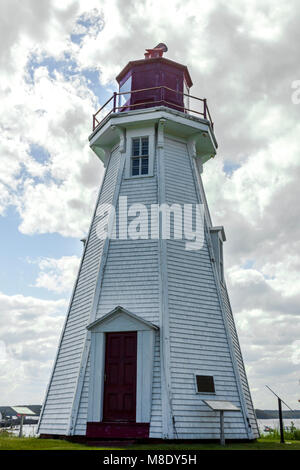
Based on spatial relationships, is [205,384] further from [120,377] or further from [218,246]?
[218,246]

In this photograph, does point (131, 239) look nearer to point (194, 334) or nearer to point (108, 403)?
point (194, 334)

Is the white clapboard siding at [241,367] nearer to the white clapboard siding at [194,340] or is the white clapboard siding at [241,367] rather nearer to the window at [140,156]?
the white clapboard siding at [194,340]

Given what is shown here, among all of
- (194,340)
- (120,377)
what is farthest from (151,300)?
(120,377)

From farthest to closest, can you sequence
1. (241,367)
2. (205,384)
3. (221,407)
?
(241,367), (205,384), (221,407)

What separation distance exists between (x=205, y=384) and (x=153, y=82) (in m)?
11.3

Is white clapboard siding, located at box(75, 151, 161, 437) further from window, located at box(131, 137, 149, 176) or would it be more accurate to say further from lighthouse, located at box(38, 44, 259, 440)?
window, located at box(131, 137, 149, 176)

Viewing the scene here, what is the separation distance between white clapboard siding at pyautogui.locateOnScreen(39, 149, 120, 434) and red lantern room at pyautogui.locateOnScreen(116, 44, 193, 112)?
8.83ft

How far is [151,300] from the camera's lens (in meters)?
14.2

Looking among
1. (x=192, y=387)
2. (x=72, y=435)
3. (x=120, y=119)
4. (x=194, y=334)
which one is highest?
(x=120, y=119)

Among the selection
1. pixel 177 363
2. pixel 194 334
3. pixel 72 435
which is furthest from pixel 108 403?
pixel 194 334

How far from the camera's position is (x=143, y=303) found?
561 inches
